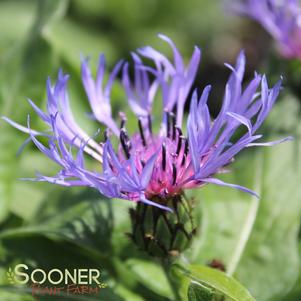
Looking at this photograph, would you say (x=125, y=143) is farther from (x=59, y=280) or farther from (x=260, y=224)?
(x=260, y=224)

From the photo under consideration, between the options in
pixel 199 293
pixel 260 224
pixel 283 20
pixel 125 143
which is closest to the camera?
pixel 199 293

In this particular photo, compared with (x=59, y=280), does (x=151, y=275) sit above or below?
above

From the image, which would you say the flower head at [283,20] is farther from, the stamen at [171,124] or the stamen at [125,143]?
the stamen at [125,143]

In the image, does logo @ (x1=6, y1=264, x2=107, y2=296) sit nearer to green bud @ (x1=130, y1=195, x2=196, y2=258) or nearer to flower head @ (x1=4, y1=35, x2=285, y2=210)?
green bud @ (x1=130, y1=195, x2=196, y2=258)

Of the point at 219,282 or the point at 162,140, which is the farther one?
the point at 162,140

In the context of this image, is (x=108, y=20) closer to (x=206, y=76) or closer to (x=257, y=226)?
(x=206, y=76)

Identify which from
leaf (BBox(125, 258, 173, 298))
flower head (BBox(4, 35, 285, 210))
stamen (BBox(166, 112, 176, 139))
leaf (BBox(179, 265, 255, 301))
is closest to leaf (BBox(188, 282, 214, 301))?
leaf (BBox(179, 265, 255, 301))

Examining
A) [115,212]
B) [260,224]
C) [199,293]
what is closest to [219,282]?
[199,293]
